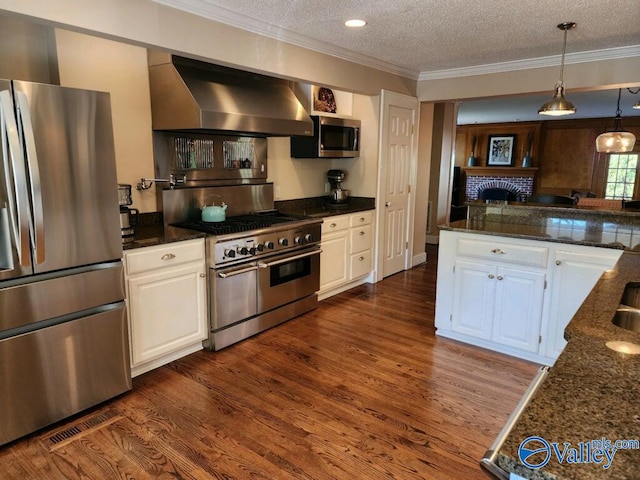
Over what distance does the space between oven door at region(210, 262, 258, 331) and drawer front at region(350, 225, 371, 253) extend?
1.48m

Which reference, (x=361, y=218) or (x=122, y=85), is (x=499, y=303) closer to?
(x=361, y=218)

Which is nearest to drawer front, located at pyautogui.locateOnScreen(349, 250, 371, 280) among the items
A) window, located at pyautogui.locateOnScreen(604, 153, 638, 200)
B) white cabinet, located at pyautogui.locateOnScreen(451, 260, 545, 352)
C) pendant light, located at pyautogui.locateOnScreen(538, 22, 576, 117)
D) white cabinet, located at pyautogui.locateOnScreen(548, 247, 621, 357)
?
white cabinet, located at pyautogui.locateOnScreen(451, 260, 545, 352)

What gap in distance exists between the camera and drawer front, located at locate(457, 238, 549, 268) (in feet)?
9.80

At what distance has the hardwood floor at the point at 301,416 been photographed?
2033mm

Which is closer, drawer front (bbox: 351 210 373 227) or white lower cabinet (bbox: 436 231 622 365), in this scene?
white lower cabinet (bbox: 436 231 622 365)

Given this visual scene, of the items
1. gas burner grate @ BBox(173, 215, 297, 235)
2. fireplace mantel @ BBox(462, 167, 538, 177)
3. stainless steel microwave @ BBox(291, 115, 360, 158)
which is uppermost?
stainless steel microwave @ BBox(291, 115, 360, 158)

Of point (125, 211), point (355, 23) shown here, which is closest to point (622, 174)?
point (355, 23)

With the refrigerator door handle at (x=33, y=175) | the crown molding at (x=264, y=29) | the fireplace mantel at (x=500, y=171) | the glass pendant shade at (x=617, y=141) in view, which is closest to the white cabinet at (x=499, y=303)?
the crown molding at (x=264, y=29)

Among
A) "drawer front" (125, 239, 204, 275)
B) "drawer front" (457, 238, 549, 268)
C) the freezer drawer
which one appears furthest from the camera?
"drawer front" (457, 238, 549, 268)

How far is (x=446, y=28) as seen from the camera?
3275mm

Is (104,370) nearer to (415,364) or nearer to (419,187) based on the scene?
(415,364)

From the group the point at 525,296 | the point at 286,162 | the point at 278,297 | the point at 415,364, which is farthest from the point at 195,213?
the point at 525,296

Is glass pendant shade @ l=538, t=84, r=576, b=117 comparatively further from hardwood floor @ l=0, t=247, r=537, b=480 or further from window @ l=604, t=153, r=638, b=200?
window @ l=604, t=153, r=638, b=200

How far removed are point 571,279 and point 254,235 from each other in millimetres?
2251
